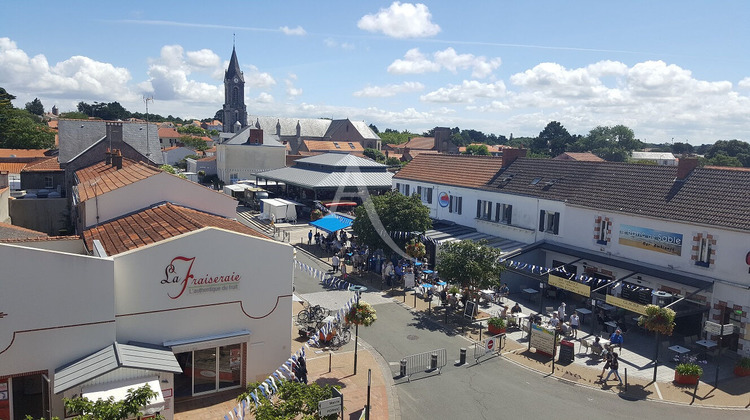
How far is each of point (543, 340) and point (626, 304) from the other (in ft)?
13.2

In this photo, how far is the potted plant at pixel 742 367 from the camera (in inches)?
686

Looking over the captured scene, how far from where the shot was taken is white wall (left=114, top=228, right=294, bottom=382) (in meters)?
13.4

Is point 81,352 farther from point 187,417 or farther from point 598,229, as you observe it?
point 598,229

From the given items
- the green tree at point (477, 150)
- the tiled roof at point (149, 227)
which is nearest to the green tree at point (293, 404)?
the tiled roof at point (149, 227)

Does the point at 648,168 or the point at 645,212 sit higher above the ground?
the point at 648,168

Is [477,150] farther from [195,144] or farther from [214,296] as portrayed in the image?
[214,296]

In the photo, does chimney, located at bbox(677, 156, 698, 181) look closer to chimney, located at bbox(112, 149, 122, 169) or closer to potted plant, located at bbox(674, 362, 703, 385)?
potted plant, located at bbox(674, 362, 703, 385)

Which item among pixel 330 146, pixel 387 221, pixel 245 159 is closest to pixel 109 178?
pixel 387 221

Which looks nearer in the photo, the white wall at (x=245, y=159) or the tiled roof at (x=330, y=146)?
the white wall at (x=245, y=159)

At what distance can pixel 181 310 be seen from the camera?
555 inches

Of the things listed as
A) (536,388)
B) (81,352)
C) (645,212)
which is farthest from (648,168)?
(81,352)

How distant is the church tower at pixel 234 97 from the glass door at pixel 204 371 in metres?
97.8

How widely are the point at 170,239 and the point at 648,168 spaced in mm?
24004

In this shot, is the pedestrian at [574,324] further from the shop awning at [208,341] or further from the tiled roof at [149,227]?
the shop awning at [208,341]
